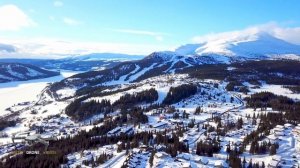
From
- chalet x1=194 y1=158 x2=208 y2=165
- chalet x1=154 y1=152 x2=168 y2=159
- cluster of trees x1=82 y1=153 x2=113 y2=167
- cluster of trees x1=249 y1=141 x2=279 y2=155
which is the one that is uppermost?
cluster of trees x1=249 y1=141 x2=279 y2=155

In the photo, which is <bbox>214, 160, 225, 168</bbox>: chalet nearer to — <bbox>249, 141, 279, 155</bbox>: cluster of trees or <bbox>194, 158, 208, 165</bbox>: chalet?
<bbox>194, 158, 208, 165</bbox>: chalet

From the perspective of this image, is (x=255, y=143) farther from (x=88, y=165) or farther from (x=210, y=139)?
(x=88, y=165)

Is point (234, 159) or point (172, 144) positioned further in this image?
point (172, 144)

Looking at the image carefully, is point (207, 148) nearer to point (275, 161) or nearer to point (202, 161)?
point (202, 161)

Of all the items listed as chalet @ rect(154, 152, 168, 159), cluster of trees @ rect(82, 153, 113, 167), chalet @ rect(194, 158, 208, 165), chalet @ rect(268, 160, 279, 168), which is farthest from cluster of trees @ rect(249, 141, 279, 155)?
cluster of trees @ rect(82, 153, 113, 167)

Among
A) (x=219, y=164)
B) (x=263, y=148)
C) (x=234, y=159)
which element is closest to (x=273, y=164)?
(x=234, y=159)

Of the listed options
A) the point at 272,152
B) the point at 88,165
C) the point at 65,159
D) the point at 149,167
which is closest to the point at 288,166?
the point at 272,152

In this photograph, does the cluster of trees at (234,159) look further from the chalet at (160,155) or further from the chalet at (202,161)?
the chalet at (160,155)

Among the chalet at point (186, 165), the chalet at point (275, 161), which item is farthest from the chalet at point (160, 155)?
the chalet at point (275, 161)
